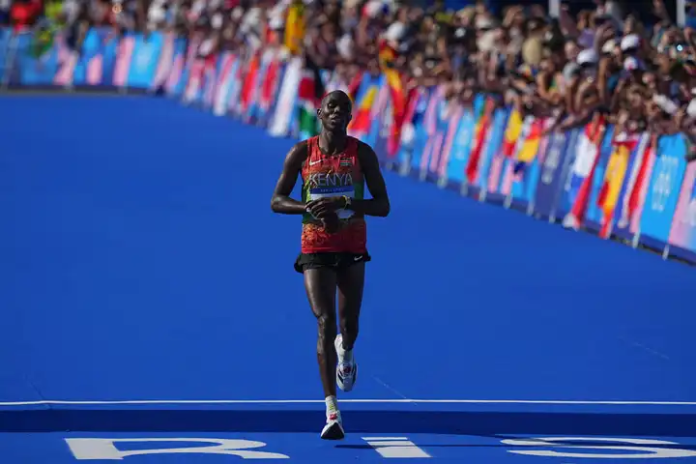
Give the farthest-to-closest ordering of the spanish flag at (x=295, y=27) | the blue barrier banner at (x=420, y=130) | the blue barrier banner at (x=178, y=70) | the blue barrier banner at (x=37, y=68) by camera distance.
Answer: the blue barrier banner at (x=37, y=68) → the blue barrier banner at (x=178, y=70) → the spanish flag at (x=295, y=27) → the blue barrier banner at (x=420, y=130)

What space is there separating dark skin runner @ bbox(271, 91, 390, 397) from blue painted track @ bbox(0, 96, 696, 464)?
1.76 ft

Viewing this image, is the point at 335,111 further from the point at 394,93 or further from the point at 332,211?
the point at 394,93

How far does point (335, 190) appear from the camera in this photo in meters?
9.95

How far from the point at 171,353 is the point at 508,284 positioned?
4.70 meters

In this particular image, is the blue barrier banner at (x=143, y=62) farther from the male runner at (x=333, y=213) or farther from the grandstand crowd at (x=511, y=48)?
the male runner at (x=333, y=213)

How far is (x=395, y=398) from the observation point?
1103 cm

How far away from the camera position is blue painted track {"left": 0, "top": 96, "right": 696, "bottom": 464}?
33.0 ft

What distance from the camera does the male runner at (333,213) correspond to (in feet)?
32.1

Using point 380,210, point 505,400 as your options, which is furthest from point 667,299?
point 380,210

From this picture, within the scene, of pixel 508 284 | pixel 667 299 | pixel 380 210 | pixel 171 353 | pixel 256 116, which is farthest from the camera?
pixel 256 116

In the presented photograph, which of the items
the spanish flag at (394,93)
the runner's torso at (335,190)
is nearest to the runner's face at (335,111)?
the runner's torso at (335,190)

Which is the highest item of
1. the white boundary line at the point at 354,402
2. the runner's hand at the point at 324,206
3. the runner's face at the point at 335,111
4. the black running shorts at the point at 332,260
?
the runner's face at the point at 335,111

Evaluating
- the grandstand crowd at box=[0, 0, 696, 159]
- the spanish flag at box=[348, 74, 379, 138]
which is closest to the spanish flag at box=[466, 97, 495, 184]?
the grandstand crowd at box=[0, 0, 696, 159]

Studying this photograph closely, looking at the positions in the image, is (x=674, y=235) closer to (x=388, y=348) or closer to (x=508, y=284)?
(x=508, y=284)
